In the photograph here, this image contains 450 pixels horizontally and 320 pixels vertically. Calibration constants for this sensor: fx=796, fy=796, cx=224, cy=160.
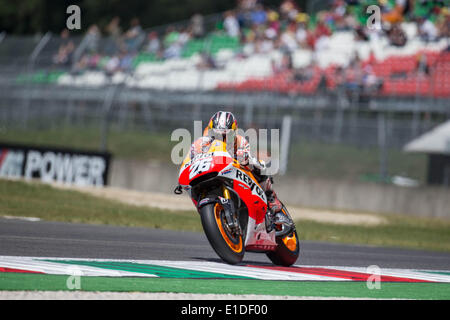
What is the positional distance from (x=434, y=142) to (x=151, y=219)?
23.8ft

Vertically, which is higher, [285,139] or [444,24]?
[444,24]

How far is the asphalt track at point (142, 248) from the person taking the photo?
7.83 m

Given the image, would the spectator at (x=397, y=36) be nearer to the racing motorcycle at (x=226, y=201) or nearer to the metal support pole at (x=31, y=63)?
the metal support pole at (x=31, y=63)

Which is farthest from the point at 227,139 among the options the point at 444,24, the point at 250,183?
the point at 444,24

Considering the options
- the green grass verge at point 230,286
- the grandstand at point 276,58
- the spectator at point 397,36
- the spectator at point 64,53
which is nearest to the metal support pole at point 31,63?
the grandstand at point 276,58

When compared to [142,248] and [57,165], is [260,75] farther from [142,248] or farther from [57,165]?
[142,248]

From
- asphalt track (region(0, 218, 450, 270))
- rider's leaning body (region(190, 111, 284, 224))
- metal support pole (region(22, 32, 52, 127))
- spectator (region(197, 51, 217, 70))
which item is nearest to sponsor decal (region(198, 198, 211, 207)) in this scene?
rider's leaning body (region(190, 111, 284, 224))

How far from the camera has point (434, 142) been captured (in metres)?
18.0

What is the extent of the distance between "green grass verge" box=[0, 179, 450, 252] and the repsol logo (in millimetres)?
5467

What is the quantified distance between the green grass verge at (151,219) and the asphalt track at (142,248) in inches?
64.2

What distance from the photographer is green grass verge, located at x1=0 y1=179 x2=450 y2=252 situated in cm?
1343

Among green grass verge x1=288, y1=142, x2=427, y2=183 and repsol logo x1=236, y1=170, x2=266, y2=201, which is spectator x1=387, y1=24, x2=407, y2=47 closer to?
green grass verge x1=288, y1=142, x2=427, y2=183
